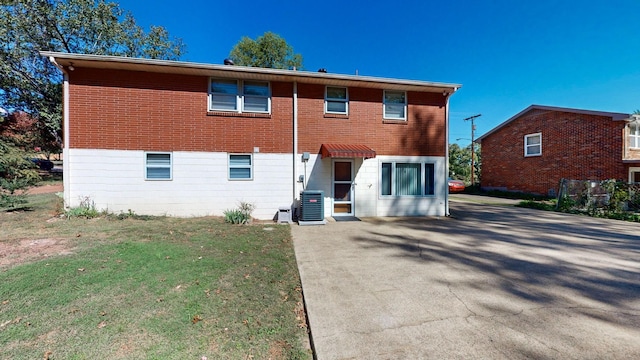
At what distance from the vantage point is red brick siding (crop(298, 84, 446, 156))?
9.87 meters

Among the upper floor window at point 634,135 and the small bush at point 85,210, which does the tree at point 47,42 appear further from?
the upper floor window at point 634,135

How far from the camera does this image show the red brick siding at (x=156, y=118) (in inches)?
332

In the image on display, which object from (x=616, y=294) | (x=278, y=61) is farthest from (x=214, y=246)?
(x=278, y=61)

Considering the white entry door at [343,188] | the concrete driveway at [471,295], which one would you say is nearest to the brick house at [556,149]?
the concrete driveway at [471,295]

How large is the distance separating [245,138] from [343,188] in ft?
13.8

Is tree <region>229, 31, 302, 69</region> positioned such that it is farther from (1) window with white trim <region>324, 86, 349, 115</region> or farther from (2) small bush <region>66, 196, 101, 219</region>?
(2) small bush <region>66, 196, 101, 219</region>

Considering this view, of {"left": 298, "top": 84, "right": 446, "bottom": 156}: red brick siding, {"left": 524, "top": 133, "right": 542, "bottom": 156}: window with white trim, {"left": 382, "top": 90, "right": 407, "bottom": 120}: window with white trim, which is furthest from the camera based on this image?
{"left": 524, "top": 133, "right": 542, "bottom": 156}: window with white trim

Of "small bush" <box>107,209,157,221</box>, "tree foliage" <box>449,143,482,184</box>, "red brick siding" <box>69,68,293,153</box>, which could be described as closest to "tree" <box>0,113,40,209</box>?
"red brick siding" <box>69,68,293,153</box>

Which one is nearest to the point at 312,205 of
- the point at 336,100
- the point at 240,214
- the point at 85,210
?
the point at 240,214

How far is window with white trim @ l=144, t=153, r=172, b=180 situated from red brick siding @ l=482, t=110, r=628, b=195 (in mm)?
22302

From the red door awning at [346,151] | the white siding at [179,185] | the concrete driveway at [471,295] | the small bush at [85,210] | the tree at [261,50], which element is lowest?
the concrete driveway at [471,295]

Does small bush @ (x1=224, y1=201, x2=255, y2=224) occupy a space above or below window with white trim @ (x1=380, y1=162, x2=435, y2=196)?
below

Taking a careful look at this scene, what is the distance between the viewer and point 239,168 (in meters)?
9.43

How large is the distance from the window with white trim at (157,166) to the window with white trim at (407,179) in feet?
26.1
